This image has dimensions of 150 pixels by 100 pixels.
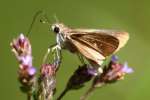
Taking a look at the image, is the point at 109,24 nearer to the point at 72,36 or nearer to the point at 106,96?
the point at 106,96

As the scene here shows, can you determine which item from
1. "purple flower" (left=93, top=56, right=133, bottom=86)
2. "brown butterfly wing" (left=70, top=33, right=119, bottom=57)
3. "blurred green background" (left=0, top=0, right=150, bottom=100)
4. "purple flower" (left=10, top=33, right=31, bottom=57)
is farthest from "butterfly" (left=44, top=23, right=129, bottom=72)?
"blurred green background" (left=0, top=0, right=150, bottom=100)

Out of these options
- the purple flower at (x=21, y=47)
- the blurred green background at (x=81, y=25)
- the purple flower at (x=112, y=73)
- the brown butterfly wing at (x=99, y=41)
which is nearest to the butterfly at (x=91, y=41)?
the brown butterfly wing at (x=99, y=41)

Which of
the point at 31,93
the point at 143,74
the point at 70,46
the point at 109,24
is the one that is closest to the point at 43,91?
the point at 31,93

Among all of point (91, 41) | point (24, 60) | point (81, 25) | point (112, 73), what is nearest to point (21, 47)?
point (24, 60)

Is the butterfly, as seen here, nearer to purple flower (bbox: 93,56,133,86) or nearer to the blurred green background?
purple flower (bbox: 93,56,133,86)

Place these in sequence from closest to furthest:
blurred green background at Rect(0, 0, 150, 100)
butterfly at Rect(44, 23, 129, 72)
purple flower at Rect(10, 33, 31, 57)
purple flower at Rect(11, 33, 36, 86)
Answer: purple flower at Rect(11, 33, 36, 86) < purple flower at Rect(10, 33, 31, 57) < butterfly at Rect(44, 23, 129, 72) < blurred green background at Rect(0, 0, 150, 100)

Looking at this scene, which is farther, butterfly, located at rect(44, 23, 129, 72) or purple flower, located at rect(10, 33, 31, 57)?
butterfly, located at rect(44, 23, 129, 72)
